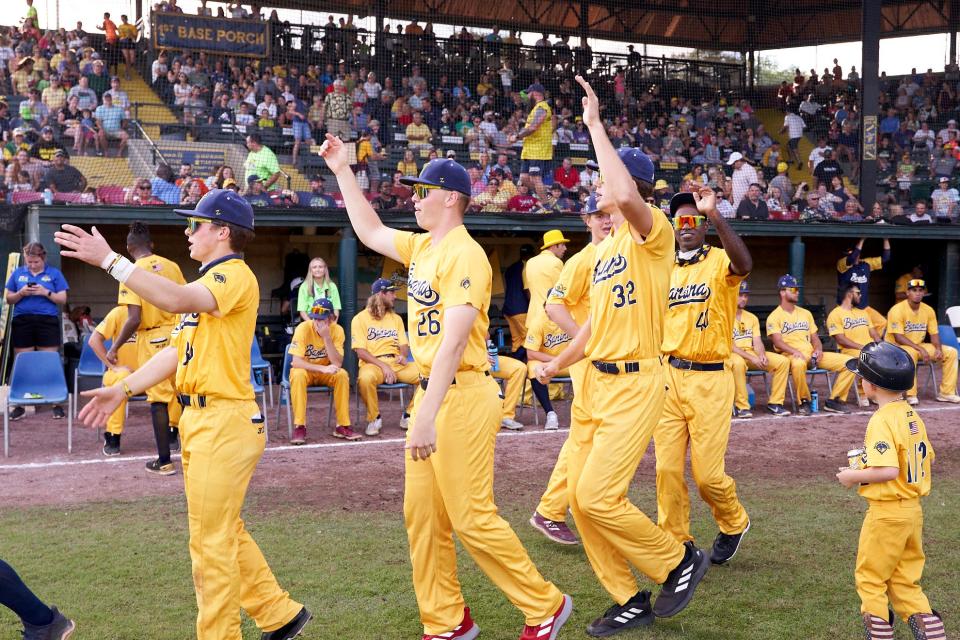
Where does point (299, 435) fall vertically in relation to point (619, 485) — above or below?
below

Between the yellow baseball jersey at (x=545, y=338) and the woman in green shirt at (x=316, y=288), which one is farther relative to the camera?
the woman in green shirt at (x=316, y=288)

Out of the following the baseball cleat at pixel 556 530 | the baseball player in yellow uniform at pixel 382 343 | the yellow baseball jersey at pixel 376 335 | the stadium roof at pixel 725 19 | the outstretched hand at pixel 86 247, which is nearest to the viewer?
the outstretched hand at pixel 86 247

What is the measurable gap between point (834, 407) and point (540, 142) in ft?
22.0

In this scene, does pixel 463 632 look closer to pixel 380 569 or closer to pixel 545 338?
pixel 380 569

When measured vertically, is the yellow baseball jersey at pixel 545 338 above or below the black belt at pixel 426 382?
below

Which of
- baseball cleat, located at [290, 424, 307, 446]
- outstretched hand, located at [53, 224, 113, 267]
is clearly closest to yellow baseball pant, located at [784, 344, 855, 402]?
baseball cleat, located at [290, 424, 307, 446]

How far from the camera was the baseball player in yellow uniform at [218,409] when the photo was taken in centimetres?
359

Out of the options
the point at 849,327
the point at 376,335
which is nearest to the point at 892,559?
the point at 376,335

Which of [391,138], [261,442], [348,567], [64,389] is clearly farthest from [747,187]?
[261,442]

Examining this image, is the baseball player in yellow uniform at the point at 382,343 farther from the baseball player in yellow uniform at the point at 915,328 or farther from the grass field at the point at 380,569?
the baseball player in yellow uniform at the point at 915,328

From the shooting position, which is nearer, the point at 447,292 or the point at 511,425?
the point at 447,292

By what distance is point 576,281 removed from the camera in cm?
559

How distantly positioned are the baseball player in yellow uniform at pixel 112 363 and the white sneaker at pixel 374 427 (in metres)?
2.32

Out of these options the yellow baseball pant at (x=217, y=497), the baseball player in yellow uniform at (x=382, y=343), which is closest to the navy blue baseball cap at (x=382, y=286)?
the baseball player in yellow uniform at (x=382, y=343)
